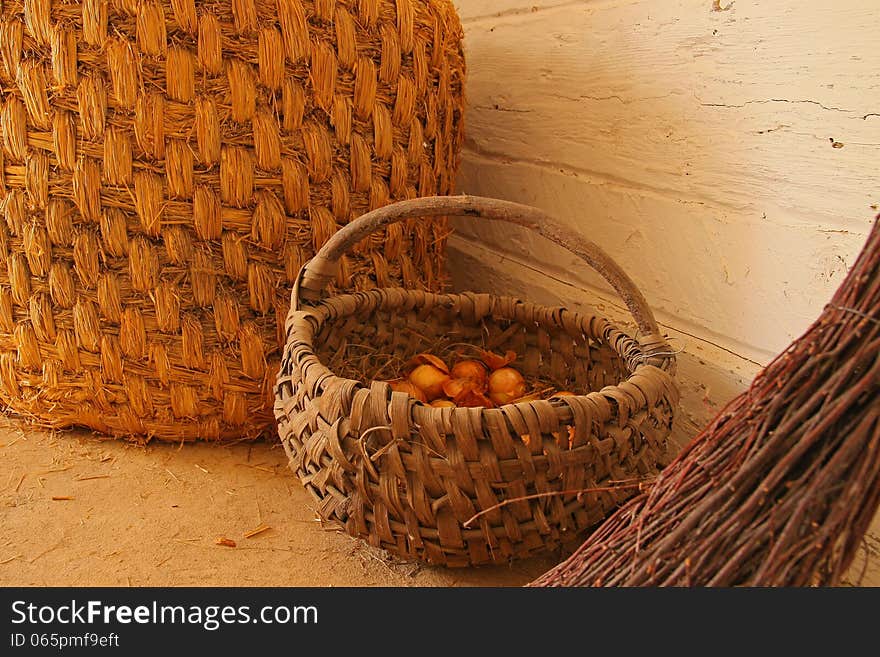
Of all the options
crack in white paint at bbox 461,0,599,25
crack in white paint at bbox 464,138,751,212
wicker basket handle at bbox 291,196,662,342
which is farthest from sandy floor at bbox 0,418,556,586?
crack in white paint at bbox 461,0,599,25

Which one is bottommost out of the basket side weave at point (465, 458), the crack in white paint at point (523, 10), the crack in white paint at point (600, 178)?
the basket side weave at point (465, 458)

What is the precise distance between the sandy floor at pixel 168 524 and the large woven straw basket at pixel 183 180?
0.05 metres

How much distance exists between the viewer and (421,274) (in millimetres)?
1208

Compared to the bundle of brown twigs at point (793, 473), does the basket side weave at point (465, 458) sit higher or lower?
lower

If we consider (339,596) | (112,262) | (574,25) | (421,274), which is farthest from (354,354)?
(574,25)

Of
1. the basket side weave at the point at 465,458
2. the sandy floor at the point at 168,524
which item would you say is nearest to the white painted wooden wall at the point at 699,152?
the basket side weave at the point at 465,458

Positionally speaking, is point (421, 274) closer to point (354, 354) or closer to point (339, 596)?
point (354, 354)

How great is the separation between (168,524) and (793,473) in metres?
0.70

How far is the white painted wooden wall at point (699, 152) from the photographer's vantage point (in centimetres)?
84

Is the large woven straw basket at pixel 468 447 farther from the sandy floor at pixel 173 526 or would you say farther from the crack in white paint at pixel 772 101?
the crack in white paint at pixel 772 101

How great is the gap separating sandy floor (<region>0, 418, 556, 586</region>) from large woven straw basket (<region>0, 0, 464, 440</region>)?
0.05 metres

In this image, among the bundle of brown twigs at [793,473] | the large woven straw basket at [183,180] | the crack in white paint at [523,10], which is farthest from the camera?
the crack in white paint at [523,10]

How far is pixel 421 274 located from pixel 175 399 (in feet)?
Result: 1.28

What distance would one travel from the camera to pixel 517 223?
0.89 metres
